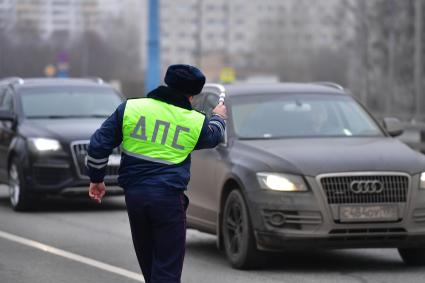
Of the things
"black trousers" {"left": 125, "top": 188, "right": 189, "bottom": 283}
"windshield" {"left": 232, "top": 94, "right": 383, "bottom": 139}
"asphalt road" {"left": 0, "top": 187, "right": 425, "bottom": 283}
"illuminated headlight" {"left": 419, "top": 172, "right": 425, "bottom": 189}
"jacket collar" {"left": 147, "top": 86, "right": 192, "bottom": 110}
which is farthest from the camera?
"windshield" {"left": 232, "top": 94, "right": 383, "bottom": 139}

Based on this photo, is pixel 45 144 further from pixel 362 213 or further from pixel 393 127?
pixel 362 213

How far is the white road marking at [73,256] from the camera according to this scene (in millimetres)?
10677

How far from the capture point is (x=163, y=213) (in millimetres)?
7496

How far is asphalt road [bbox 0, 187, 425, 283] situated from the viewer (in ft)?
34.6

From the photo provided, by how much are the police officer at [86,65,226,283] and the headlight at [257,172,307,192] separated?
291 cm

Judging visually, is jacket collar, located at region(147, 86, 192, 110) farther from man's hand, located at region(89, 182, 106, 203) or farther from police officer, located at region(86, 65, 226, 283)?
man's hand, located at region(89, 182, 106, 203)

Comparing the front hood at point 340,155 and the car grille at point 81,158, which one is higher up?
the front hood at point 340,155

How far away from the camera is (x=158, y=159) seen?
24.8ft

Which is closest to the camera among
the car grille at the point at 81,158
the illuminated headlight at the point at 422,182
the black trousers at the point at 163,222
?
the black trousers at the point at 163,222

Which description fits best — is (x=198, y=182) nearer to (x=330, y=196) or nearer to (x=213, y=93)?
(x=213, y=93)

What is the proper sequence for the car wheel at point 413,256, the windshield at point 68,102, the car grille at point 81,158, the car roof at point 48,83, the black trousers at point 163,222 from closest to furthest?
the black trousers at point 163,222 → the car wheel at point 413,256 → the car grille at point 81,158 → the windshield at point 68,102 → the car roof at point 48,83

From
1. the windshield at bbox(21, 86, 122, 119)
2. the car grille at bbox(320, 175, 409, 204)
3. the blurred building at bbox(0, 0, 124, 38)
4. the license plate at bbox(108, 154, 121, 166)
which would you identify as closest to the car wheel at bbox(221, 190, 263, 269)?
the car grille at bbox(320, 175, 409, 204)

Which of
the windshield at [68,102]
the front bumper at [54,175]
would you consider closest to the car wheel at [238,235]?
the front bumper at [54,175]

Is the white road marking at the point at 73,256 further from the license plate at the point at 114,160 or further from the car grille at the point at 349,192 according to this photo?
the license plate at the point at 114,160
